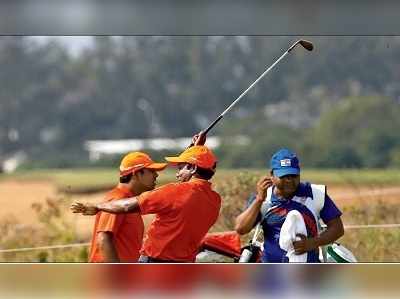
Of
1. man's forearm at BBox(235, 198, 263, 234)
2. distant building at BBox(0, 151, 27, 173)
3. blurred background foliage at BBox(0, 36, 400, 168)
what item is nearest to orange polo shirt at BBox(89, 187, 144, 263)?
man's forearm at BBox(235, 198, 263, 234)

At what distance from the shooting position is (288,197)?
484 centimetres

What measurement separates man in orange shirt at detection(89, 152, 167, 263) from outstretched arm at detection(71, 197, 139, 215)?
0.11 meters

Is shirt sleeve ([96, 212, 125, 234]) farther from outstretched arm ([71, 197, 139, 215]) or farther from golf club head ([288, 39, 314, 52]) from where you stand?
golf club head ([288, 39, 314, 52])

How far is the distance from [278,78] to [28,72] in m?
4.67

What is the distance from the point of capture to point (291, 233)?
4.79m

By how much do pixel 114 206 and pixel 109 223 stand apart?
0.14 metres

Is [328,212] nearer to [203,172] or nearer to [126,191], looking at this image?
[203,172]

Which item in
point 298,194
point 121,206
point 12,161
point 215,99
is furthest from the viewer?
point 215,99

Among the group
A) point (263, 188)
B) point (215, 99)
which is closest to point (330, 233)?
point (263, 188)

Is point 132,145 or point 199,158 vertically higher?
point 132,145

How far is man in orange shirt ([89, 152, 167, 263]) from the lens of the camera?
187 inches

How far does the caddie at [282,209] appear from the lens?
480 cm

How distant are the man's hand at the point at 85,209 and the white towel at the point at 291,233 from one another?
0.71 m

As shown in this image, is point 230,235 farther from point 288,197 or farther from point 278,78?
point 278,78
